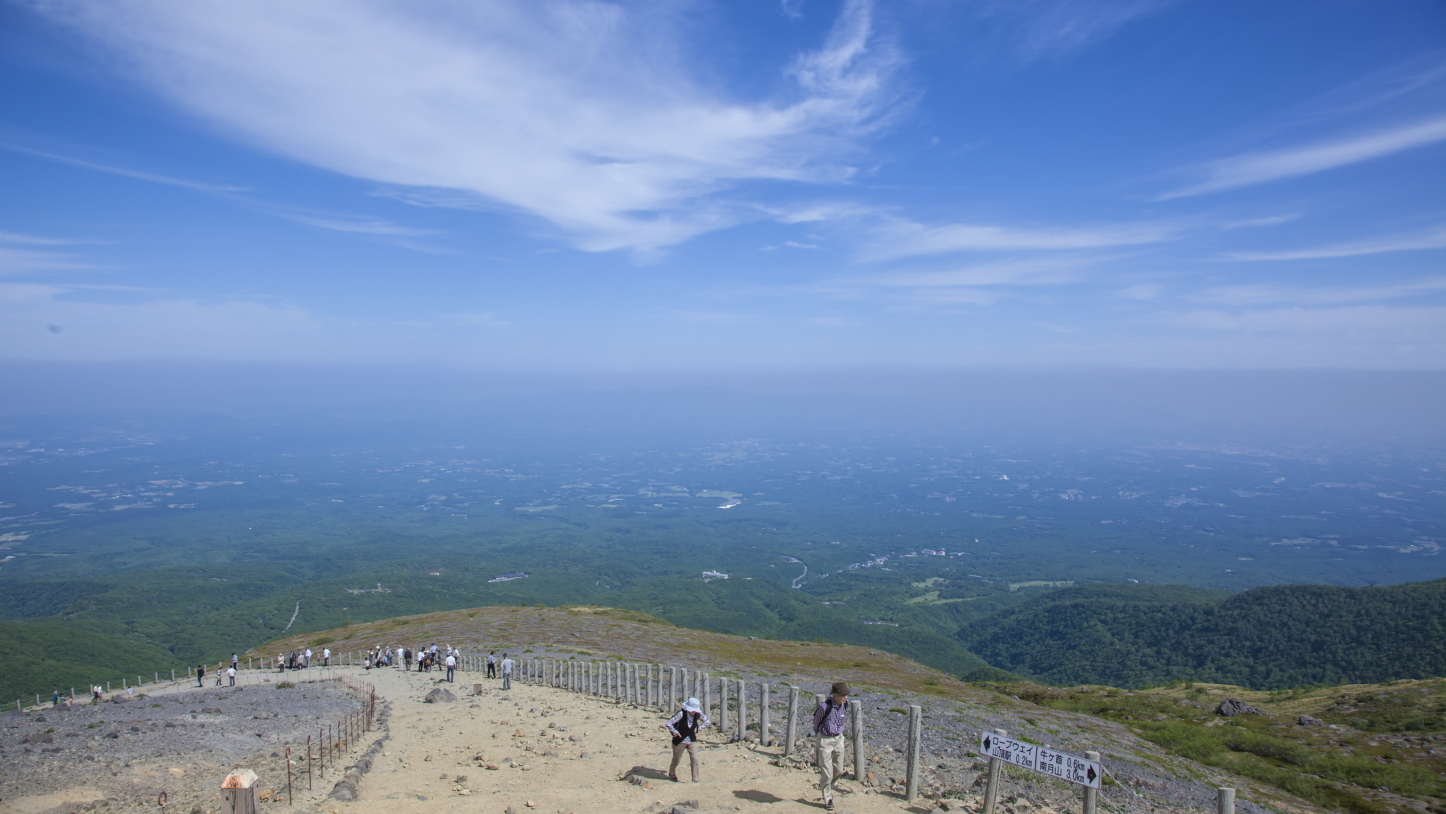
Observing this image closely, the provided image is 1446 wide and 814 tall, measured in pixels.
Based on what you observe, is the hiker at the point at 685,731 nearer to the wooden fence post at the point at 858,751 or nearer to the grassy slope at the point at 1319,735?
the wooden fence post at the point at 858,751

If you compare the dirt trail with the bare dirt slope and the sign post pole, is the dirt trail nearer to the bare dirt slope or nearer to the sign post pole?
the bare dirt slope

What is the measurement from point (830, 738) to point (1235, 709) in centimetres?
2481

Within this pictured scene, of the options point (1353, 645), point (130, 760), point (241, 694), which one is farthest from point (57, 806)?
point (1353, 645)

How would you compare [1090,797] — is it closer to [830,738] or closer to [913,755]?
[913,755]

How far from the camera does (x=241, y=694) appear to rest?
24.4 meters

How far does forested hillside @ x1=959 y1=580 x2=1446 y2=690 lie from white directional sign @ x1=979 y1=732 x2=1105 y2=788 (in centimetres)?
6561

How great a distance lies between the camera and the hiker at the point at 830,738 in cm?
1134

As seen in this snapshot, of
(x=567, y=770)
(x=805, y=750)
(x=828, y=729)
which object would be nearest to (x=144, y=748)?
(x=567, y=770)

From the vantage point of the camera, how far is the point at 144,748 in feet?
49.4

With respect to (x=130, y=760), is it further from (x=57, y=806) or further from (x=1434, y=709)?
(x=1434, y=709)

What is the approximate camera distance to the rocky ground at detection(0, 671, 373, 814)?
12.2 m

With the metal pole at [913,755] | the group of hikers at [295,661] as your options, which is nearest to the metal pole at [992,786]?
the metal pole at [913,755]

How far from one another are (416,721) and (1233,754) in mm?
24504

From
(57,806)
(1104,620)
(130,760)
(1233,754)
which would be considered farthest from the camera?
(1104,620)
